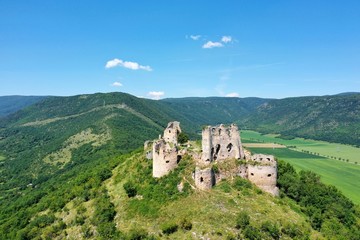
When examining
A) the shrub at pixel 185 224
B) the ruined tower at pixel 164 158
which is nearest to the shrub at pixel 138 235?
the shrub at pixel 185 224

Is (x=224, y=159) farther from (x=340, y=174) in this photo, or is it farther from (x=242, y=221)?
(x=340, y=174)

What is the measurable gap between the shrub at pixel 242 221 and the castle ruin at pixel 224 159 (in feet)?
28.6

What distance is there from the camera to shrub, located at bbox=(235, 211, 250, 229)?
45312 millimetres

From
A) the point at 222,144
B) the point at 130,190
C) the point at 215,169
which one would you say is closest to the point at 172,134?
the point at 222,144

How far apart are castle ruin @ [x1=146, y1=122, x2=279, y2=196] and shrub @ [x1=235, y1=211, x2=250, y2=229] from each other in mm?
8730

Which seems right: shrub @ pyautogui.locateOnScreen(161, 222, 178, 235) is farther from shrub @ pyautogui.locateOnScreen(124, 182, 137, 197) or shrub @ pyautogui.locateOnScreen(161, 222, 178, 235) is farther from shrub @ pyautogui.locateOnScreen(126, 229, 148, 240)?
shrub @ pyautogui.locateOnScreen(124, 182, 137, 197)

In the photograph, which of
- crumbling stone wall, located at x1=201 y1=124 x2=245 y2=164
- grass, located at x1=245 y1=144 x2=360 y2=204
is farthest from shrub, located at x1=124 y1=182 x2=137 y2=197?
grass, located at x1=245 y1=144 x2=360 y2=204

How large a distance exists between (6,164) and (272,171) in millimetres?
182113

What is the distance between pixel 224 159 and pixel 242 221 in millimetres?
14309

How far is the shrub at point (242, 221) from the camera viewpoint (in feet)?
149

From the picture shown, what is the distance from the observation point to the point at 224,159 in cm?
5769

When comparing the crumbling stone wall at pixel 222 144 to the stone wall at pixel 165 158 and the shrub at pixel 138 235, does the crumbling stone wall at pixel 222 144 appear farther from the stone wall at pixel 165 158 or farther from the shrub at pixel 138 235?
the shrub at pixel 138 235

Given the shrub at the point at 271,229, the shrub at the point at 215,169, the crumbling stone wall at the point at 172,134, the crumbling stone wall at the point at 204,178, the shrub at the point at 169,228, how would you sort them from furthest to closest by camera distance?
1. the crumbling stone wall at the point at 172,134
2. the shrub at the point at 215,169
3. the crumbling stone wall at the point at 204,178
4. the shrub at the point at 271,229
5. the shrub at the point at 169,228

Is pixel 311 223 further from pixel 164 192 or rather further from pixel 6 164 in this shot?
pixel 6 164
